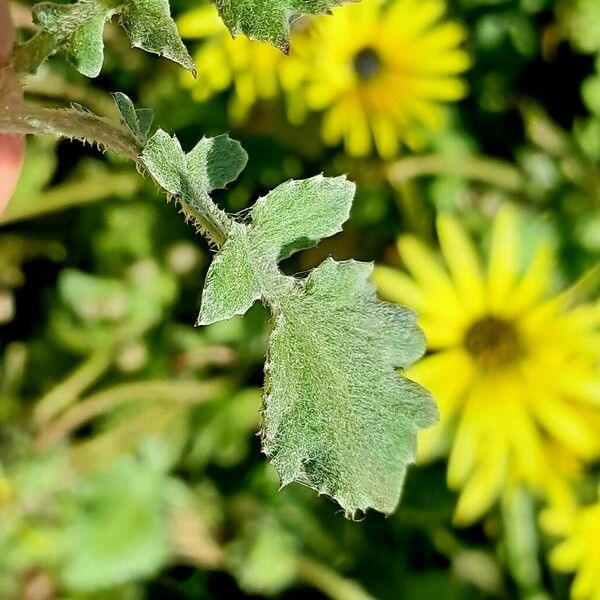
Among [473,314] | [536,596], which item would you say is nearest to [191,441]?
[473,314]

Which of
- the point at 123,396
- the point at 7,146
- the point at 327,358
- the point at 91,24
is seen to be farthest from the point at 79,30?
the point at 123,396

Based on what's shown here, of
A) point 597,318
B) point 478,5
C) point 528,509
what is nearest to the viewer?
point 597,318

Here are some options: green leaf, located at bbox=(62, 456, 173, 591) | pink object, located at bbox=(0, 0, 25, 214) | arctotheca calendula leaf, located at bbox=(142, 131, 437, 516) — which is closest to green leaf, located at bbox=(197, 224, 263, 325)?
arctotheca calendula leaf, located at bbox=(142, 131, 437, 516)

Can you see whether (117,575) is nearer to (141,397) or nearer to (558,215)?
(141,397)

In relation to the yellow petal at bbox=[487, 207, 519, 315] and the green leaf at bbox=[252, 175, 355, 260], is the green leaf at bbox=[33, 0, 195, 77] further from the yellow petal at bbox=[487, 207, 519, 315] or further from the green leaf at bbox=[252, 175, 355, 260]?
the yellow petal at bbox=[487, 207, 519, 315]

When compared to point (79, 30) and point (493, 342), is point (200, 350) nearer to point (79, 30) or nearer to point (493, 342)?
point (493, 342)

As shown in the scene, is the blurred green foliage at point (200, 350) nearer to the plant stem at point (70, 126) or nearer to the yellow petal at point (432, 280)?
the yellow petal at point (432, 280)
